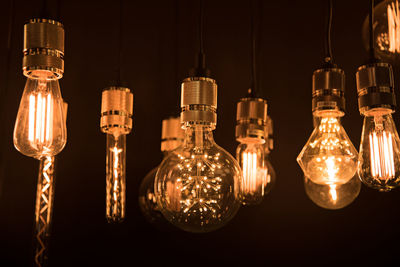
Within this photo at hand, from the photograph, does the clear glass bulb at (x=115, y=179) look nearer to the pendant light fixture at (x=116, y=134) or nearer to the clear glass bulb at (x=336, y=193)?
the pendant light fixture at (x=116, y=134)

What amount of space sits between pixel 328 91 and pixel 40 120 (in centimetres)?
63

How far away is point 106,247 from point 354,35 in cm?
158

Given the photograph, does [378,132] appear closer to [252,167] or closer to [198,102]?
[198,102]

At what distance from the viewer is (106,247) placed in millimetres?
2299

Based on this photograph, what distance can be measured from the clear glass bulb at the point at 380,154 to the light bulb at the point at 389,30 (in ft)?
1.15

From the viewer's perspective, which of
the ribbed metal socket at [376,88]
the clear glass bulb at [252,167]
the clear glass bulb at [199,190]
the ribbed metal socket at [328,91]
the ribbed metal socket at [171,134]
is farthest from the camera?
the ribbed metal socket at [171,134]

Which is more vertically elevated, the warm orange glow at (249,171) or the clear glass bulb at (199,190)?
the warm orange glow at (249,171)

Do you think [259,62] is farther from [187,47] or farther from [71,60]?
[71,60]

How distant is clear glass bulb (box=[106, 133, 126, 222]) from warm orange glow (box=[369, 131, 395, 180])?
2.09 ft

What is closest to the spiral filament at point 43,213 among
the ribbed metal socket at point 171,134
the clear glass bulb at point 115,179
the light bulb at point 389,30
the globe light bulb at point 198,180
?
the clear glass bulb at point 115,179

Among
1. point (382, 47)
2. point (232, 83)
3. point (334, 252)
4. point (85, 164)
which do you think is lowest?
point (334, 252)

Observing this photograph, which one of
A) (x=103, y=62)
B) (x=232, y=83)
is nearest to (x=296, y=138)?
(x=232, y=83)

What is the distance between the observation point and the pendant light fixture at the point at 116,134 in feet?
4.12

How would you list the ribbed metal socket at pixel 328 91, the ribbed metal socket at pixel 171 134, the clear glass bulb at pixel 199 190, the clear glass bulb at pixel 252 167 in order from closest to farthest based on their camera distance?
the clear glass bulb at pixel 199 190 < the ribbed metal socket at pixel 328 91 < the clear glass bulb at pixel 252 167 < the ribbed metal socket at pixel 171 134
